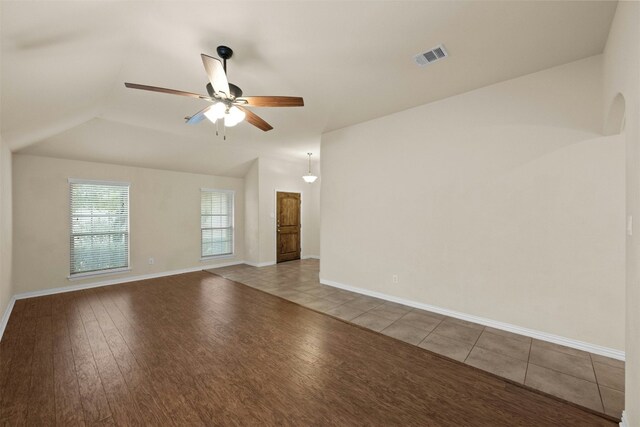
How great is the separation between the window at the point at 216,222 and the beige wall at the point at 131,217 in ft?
0.55

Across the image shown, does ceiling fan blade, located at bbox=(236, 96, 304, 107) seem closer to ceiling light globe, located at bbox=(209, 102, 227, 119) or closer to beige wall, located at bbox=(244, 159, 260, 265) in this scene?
ceiling light globe, located at bbox=(209, 102, 227, 119)

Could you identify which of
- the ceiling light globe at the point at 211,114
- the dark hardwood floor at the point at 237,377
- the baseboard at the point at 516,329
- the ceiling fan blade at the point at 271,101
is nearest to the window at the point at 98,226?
the dark hardwood floor at the point at 237,377

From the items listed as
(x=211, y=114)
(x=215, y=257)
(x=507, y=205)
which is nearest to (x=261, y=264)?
(x=215, y=257)

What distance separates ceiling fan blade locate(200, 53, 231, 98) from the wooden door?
16.7ft

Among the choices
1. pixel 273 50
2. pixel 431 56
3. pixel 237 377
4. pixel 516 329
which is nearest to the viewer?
pixel 237 377

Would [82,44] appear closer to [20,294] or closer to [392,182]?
[392,182]

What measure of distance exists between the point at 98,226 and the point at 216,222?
2452mm

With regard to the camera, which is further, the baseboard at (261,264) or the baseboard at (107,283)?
the baseboard at (261,264)

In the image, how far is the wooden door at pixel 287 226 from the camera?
293 inches

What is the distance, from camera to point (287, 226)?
7656 mm

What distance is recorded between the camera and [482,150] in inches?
129

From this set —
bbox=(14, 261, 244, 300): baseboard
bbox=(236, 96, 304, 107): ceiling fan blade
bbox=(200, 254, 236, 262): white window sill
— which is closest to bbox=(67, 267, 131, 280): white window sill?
bbox=(14, 261, 244, 300): baseboard

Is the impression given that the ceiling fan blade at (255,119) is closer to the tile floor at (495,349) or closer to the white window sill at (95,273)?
the tile floor at (495,349)

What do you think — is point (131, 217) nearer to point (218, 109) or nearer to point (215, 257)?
point (215, 257)
